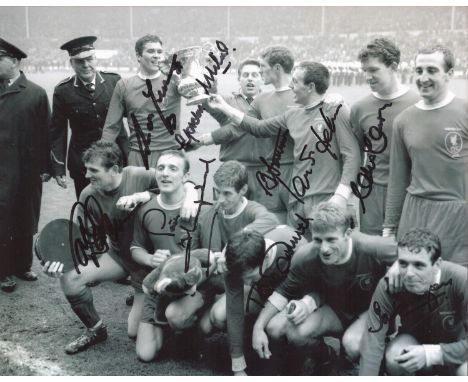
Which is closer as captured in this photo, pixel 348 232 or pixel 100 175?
pixel 348 232

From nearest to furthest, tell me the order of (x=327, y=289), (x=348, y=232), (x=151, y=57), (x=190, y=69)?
(x=348, y=232) → (x=327, y=289) → (x=190, y=69) → (x=151, y=57)

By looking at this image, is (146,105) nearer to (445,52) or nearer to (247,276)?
(247,276)

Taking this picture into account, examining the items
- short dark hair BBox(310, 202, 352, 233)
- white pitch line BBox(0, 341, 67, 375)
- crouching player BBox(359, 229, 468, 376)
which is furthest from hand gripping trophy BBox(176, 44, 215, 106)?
white pitch line BBox(0, 341, 67, 375)

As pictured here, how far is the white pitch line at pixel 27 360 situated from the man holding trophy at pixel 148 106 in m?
1.59

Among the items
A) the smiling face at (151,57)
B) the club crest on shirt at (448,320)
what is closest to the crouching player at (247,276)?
the club crest on shirt at (448,320)

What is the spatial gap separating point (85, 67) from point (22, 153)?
894mm

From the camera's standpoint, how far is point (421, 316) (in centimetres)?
340

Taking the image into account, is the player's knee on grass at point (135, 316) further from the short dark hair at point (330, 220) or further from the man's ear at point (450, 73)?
the man's ear at point (450, 73)

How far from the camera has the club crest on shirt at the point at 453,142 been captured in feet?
11.8

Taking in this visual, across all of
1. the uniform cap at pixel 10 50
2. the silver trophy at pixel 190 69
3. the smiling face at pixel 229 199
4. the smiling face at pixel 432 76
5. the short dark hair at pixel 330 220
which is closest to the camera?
the short dark hair at pixel 330 220

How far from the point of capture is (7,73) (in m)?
4.95

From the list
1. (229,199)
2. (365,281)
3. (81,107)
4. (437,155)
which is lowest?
(365,281)
